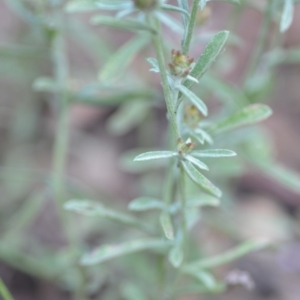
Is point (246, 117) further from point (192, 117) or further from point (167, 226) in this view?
point (167, 226)

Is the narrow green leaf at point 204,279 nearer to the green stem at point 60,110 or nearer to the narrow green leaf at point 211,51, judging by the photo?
the green stem at point 60,110

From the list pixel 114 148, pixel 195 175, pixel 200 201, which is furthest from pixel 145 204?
pixel 114 148

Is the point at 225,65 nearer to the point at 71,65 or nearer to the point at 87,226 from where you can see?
the point at 87,226

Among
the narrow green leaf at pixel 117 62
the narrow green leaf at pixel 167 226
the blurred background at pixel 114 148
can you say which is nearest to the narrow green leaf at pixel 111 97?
the blurred background at pixel 114 148

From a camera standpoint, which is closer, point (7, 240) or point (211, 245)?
point (7, 240)

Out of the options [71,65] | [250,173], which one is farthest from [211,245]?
[71,65]

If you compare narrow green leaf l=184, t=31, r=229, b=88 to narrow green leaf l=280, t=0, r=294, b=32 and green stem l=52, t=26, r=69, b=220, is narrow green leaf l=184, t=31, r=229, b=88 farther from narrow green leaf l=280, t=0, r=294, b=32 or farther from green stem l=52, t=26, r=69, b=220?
green stem l=52, t=26, r=69, b=220
